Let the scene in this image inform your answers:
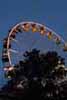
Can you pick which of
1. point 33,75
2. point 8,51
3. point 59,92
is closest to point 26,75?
point 33,75

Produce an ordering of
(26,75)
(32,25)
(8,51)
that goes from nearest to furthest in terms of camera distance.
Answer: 1. (26,75)
2. (8,51)
3. (32,25)

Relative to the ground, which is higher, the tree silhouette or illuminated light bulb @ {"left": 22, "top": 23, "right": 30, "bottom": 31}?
illuminated light bulb @ {"left": 22, "top": 23, "right": 30, "bottom": 31}

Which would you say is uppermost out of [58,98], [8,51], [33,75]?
[8,51]

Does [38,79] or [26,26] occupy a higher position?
[26,26]

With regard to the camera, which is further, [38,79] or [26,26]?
[26,26]

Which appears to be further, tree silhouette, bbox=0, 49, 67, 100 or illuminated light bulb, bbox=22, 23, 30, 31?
illuminated light bulb, bbox=22, 23, 30, 31

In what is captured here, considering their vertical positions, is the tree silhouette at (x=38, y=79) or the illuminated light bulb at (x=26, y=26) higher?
the illuminated light bulb at (x=26, y=26)

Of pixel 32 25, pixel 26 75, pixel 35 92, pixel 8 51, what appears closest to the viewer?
pixel 35 92

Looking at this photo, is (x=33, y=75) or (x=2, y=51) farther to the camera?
(x=2, y=51)

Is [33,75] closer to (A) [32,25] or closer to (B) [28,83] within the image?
(B) [28,83]

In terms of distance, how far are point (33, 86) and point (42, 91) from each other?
17.3 inches

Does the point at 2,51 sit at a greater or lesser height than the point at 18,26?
lesser

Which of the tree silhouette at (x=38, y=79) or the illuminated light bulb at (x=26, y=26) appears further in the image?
the illuminated light bulb at (x=26, y=26)

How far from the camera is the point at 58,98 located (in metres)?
16.6
